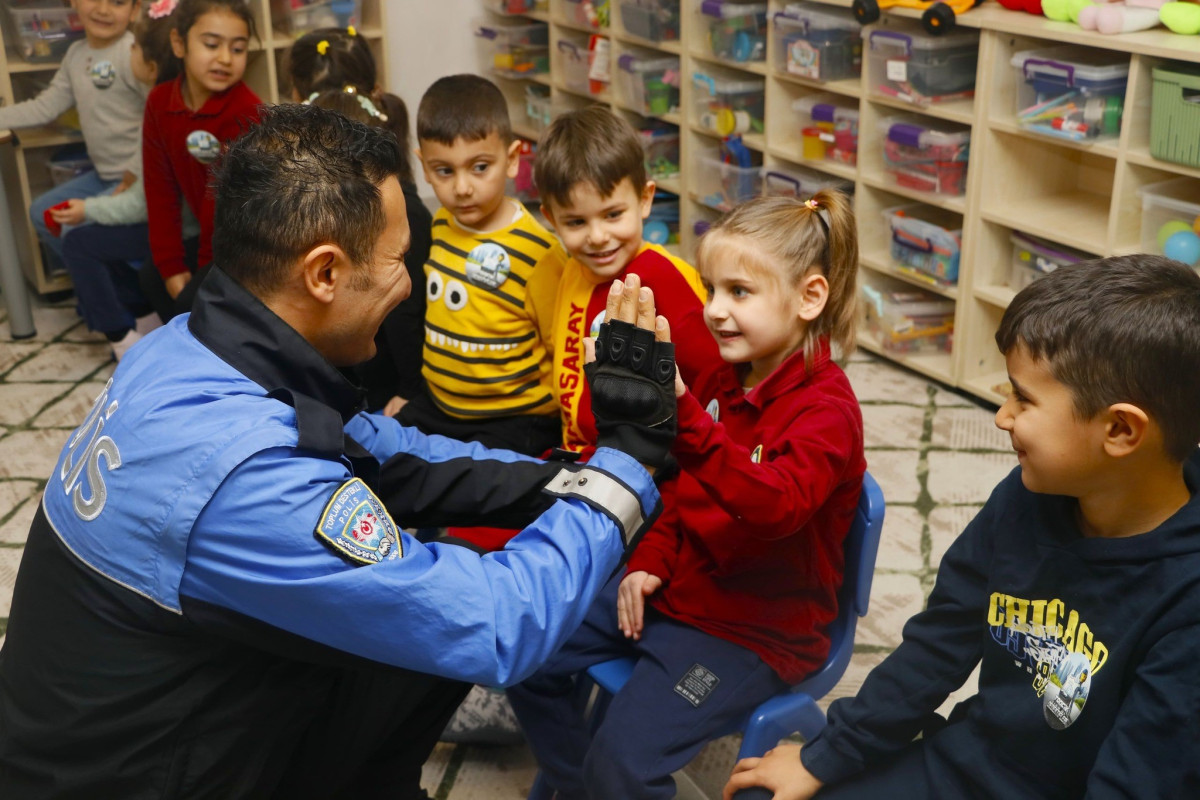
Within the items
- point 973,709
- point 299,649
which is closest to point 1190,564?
point 973,709

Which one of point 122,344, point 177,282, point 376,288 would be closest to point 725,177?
point 177,282

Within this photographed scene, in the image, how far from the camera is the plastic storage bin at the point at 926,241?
3.30m

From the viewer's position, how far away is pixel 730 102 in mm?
3914

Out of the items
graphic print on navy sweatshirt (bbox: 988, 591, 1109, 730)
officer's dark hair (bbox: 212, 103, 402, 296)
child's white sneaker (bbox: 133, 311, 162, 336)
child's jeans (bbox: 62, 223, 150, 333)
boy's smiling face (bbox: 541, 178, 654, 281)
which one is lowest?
child's white sneaker (bbox: 133, 311, 162, 336)

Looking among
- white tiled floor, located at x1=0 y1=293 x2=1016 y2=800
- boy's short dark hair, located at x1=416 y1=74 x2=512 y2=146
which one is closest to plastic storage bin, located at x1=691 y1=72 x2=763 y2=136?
white tiled floor, located at x1=0 y1=293 x2=1016 y2=800

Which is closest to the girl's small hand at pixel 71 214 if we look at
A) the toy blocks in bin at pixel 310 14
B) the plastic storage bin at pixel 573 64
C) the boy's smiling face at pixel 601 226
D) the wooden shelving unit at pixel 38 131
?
the wooden shelving unit at pixel 38 131

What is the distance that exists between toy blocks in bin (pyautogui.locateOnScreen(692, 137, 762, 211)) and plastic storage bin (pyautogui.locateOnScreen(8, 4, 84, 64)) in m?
2.17

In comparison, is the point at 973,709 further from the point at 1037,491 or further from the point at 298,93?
the point at 298,93

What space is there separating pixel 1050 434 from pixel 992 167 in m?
2.10

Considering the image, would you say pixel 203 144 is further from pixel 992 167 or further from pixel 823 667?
pixel 823 667

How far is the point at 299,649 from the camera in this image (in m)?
1.29

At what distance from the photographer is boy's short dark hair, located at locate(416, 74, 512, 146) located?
87.5 inches

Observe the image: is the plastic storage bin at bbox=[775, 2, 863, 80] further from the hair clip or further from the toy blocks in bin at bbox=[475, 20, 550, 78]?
the hair clip

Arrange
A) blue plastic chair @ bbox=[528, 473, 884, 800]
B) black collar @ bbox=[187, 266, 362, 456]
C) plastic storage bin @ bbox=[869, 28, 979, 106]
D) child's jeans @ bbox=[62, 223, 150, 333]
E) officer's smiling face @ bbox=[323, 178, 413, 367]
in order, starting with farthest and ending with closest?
child's jeans @ bbox=[62, 223, 150, 333]
plastic storage bin @ bbox=[869, 28, 979, 106]
blue plastic chair @ bbox=[528, 473, 884, 800]
officer's smiling face @ bbox=[323, 178, 413, 367]
black collar @ bbox=[187, 266, 362, 456]
